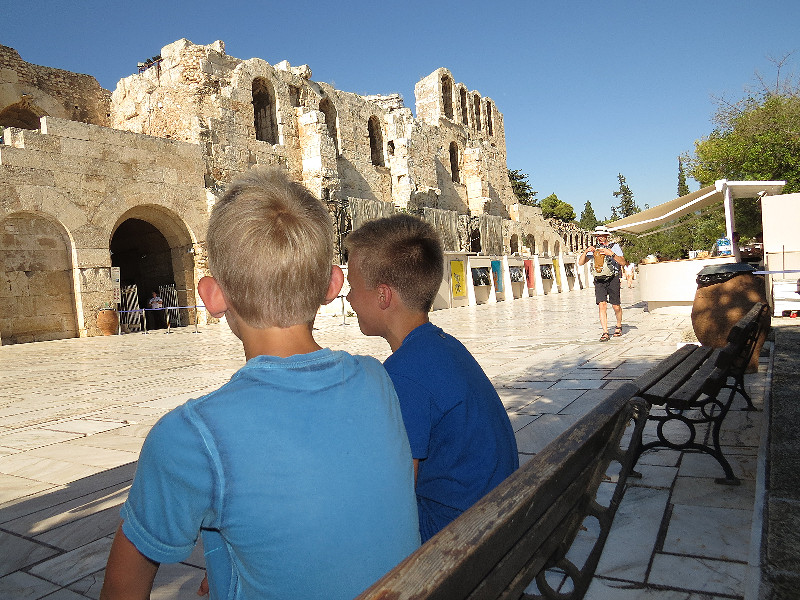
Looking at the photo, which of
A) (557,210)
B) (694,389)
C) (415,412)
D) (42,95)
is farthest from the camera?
(557,210)

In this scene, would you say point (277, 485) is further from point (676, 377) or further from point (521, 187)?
point (521, 187)

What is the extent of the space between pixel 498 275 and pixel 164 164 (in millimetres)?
13633

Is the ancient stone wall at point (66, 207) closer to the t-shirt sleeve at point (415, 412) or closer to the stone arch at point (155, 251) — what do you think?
the stone arch at point (155, 251)

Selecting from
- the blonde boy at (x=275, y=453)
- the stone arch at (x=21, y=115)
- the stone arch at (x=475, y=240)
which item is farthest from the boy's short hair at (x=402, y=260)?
the stone arch at (x=475, y=240)

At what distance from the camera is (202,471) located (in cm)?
88

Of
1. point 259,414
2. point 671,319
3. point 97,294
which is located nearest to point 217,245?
point 259,414

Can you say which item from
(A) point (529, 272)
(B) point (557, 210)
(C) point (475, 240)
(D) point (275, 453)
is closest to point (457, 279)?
(A) point (529, 272)

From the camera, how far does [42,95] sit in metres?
21.0

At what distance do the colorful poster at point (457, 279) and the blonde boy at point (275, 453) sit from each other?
64.2 ft

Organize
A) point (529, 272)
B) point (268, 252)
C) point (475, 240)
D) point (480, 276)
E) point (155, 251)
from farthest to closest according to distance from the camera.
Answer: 1. point (475, 240)
2. point (529, 272)
3. point (480, 276)
4. point (155, 251)
5. point (268, 252)

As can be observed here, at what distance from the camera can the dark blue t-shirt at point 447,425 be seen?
1.44 m

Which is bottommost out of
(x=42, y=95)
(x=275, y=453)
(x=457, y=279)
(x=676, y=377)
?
(x=676, y=377)

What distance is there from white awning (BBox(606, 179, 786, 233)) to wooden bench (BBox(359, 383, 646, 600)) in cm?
1144

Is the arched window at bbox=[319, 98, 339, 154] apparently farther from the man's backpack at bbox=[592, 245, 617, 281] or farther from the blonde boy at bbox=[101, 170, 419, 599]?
the blonde boy at bbox=[101, 170, 419, 599]
